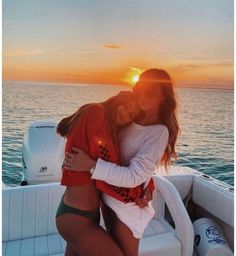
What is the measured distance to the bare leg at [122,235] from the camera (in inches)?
38.1

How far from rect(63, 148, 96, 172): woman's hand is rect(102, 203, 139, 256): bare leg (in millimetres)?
181

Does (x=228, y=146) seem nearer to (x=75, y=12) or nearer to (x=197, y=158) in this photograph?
(x=197, y=158)

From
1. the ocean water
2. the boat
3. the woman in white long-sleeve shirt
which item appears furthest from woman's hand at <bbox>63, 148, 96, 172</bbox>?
the ocean water

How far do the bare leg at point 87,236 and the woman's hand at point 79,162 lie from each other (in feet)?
0.46

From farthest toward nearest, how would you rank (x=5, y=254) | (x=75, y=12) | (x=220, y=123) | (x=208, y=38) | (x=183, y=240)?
(x=220, y=123) < (x=208, y=38) < (x=75, y=12) < (x=183, y=240) < (x=5, y=254)

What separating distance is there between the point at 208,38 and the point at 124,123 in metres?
5.86

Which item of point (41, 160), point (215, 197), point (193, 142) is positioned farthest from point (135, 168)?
point (193, 142)

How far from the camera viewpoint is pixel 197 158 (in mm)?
6680

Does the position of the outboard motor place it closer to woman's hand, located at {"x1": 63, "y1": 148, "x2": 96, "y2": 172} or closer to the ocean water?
the ocean water

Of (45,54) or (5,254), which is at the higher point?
(45,54)

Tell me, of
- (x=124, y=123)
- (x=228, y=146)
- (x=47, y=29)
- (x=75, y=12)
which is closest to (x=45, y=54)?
(x=47, y=29)

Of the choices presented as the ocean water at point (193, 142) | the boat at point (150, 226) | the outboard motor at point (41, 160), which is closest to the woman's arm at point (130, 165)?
the boat at point (150, 226)

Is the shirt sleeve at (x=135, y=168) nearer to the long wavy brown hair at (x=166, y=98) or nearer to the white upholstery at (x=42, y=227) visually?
the long wavy brown hair at (x=166, y=98)

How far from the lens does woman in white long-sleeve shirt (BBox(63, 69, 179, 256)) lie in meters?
0.88
